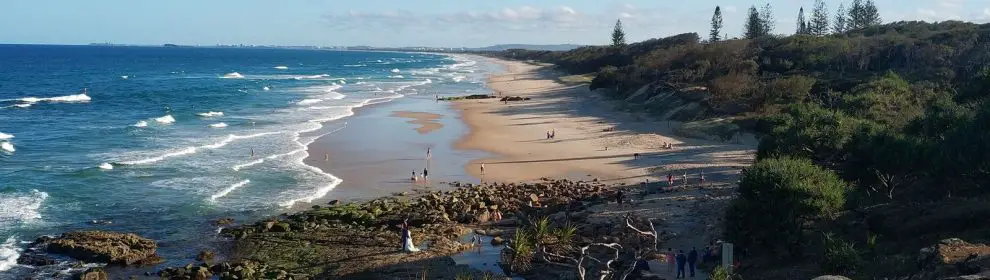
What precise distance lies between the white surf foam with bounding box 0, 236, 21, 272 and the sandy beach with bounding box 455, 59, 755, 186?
52.6 ft

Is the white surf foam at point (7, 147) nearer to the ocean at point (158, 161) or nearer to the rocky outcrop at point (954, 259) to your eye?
the ocean at point (158, 161)

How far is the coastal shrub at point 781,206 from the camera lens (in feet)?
53.1

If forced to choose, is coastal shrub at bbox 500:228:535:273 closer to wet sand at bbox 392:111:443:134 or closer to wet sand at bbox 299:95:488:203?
wet sand at bbox 299:95:488:203

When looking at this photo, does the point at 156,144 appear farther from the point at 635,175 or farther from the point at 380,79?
the point at 380,79

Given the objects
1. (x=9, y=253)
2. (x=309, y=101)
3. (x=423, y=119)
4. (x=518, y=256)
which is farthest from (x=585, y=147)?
(x=309, y=101)

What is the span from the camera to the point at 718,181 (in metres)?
28.3

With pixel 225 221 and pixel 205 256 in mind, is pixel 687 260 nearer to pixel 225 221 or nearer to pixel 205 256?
pixel 205 256

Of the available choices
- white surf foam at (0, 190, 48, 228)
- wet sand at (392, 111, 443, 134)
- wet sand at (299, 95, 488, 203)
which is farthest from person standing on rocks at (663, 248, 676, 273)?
wet sand at (392, 111, 443, 134)

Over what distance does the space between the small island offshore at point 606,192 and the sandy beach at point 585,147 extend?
22cm

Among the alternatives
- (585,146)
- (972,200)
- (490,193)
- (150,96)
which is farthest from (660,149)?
(150,96)

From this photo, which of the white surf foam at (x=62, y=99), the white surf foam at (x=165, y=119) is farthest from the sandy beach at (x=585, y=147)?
the white surf foam at (x=62, y=99)

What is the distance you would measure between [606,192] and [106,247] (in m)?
15.6

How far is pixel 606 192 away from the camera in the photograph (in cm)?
2747

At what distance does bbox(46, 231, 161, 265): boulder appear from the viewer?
1995cm
